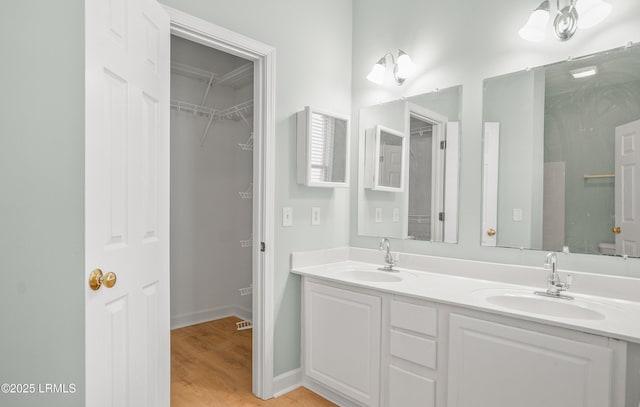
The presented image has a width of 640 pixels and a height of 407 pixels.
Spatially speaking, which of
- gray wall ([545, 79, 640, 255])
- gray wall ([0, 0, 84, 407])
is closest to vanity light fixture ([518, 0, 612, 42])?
gray wall ([545, 79, 640, 255])

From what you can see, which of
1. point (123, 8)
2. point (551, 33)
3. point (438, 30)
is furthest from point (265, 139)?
point (551, 33)

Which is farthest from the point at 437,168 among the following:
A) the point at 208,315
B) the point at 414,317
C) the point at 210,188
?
the point at 208,315

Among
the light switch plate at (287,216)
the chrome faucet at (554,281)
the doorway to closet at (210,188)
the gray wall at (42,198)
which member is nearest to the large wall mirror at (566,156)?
the chrome faucet at (554,281)

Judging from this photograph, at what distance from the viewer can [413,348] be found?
1.65 meters

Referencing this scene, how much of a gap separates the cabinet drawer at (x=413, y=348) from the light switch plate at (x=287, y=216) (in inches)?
35.9

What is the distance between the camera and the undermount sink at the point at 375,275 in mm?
2118

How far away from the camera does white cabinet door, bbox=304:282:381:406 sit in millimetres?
1827

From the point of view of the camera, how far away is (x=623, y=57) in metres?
1.55

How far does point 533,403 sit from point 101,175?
69.5 inches

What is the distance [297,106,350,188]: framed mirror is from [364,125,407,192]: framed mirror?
176 mm

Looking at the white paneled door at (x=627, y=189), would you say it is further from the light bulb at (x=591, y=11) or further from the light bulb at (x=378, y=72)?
the light bulb at (x=378, y=72)

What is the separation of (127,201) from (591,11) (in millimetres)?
2162

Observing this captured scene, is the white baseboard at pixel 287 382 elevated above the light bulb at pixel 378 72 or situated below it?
below

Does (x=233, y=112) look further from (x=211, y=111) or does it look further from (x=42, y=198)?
(x=42, y=198)
